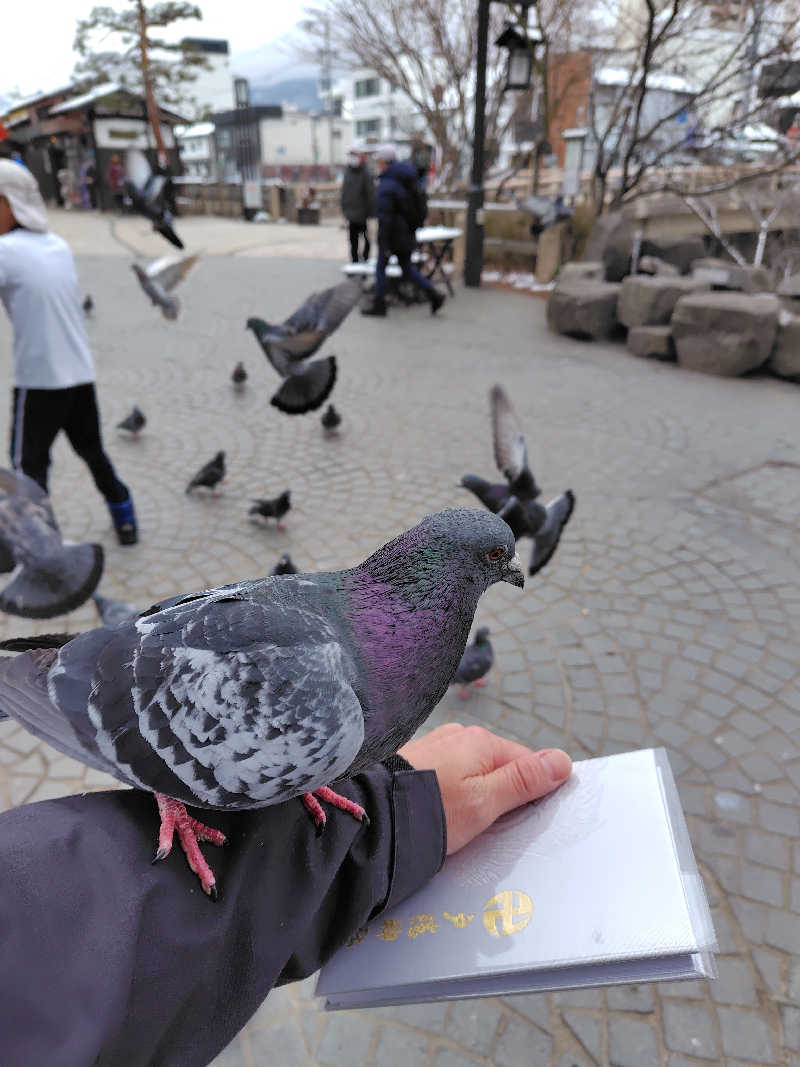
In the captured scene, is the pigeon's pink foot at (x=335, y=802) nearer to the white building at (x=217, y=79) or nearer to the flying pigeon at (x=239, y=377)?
the flying pigeon at (x=239, y=377)

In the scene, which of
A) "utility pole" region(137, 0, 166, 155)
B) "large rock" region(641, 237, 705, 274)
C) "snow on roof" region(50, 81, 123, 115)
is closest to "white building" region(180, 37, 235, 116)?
"snow on roof" region(50, 81, 123, 115)

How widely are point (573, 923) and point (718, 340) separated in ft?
27.9

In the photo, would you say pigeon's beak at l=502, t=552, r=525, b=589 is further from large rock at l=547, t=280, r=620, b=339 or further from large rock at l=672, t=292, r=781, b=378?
large rock at l=547, t=280, r=620, b=339

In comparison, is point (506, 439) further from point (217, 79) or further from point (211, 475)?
point (217, 79)

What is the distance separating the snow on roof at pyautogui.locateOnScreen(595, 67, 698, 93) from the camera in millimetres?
13336

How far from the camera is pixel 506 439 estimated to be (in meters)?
4.11

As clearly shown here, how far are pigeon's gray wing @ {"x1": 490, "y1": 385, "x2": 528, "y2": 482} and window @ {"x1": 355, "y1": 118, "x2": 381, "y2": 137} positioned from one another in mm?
66909

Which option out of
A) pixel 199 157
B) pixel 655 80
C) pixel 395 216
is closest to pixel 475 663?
pixel 395 216

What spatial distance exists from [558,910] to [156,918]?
0.72m

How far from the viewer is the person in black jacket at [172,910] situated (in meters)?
0.85

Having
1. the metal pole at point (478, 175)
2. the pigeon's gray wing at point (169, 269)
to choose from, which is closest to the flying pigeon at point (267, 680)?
the pigeon's gray wing at point (169, 269)

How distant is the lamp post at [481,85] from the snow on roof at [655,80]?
2490mm

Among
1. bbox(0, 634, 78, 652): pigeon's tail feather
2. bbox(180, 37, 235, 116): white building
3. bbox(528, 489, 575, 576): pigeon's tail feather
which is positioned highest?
bbox(180, 37, 235, 116): white building

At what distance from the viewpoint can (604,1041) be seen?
1.98 metres
